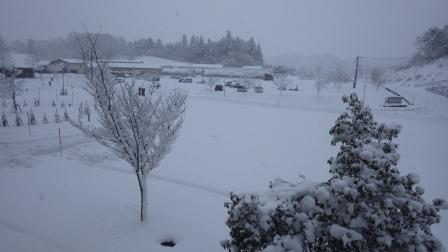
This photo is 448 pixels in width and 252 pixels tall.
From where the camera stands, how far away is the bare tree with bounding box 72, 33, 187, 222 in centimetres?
891

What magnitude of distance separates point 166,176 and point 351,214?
12.2m

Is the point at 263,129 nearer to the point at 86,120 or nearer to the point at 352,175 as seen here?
the point at 86,120

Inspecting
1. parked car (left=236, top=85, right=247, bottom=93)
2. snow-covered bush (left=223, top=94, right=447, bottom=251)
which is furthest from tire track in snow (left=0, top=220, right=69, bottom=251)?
parked car (left=236, top=85, right=247, bottom=93)

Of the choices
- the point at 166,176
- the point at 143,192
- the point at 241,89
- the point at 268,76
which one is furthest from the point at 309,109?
the point at 268,76

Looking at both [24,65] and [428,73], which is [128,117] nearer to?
[428,73]

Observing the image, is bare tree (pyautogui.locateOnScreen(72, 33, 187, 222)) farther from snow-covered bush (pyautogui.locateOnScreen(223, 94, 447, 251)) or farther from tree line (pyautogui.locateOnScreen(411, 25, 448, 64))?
tree line (pyautogui.locateOnScreen(411, 25, 448, 64))

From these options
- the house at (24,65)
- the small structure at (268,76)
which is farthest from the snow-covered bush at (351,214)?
the small structure at (268,76)

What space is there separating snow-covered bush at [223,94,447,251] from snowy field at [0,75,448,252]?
4387mm

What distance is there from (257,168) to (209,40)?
10289cm

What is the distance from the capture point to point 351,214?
4.45 meters

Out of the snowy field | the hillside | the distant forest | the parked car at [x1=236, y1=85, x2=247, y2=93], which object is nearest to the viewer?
the snowy field

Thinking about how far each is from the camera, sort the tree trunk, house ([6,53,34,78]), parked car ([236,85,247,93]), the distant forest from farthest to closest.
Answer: the distant forest, house ([6,53,34,78]), parked car ([236,85,247,93]), the tree trunk

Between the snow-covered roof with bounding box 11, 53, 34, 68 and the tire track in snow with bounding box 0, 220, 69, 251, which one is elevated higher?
the snow-covered roof with bounding box 11, 53, 34, 68

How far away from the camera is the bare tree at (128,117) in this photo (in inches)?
351
